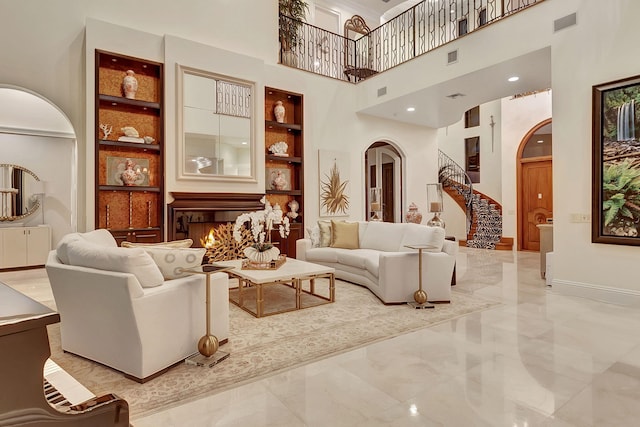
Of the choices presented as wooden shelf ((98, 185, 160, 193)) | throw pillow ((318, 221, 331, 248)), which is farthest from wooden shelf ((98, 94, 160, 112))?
throw pillow ((318, 221, 331, 248))

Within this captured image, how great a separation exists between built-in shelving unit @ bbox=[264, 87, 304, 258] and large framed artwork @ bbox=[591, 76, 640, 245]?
4724 mm

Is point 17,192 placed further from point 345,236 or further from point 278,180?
point 345,236

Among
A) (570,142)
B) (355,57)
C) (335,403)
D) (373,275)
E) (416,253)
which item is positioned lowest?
(335,403)

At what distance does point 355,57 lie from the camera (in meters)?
8.82

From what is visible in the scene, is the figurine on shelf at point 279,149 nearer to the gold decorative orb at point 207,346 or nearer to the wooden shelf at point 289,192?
the wooden shelf at point 289,192

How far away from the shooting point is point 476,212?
10.3m

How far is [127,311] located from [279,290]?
270 cm

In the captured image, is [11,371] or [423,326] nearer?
[11,371]

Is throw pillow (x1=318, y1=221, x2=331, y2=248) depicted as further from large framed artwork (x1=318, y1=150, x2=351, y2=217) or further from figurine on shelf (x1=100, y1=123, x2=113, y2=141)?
figurine on shelf (x1=100, y1=123, x2=113, y2=141)

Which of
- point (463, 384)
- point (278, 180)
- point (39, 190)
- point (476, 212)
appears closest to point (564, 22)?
point (463, 384)

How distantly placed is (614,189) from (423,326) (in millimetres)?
2913

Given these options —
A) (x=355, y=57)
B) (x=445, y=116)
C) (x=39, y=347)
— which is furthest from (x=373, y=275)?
(x=355, y=57)

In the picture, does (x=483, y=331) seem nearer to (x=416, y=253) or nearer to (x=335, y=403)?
(x=416, y=253)

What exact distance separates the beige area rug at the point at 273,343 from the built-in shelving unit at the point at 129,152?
2423 mm
